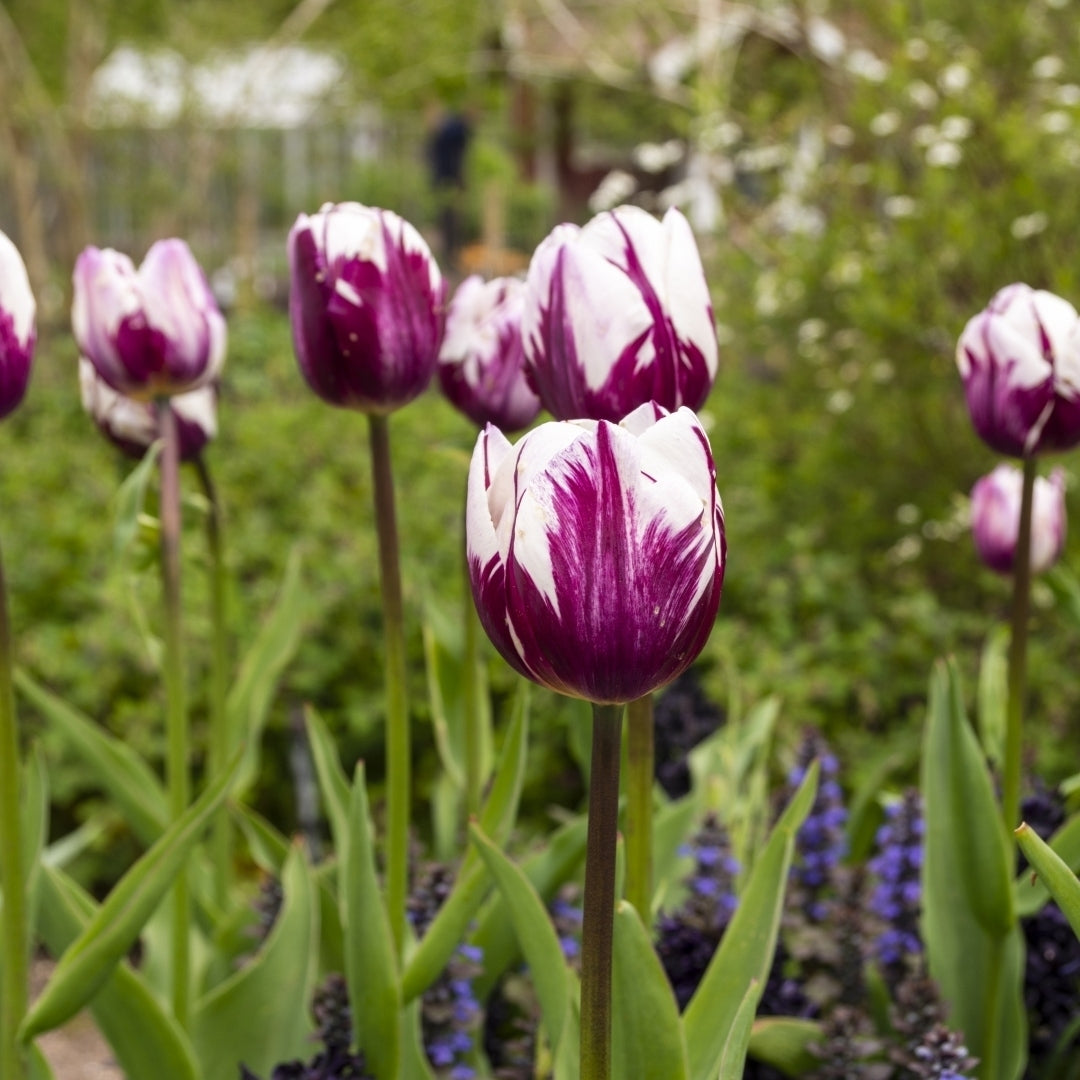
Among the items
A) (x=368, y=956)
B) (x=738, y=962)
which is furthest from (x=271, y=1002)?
(x=738, y=962)

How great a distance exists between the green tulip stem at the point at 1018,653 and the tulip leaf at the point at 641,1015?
1.72 feet

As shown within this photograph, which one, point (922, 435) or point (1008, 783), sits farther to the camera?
point (922, 435)

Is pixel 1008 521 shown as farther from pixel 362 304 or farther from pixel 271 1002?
pixel 271 1002

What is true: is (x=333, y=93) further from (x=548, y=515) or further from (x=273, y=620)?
(x=548, y=515)

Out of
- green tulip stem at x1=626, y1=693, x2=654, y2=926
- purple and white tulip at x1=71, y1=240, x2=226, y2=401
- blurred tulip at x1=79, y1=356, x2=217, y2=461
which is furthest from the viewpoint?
blurred tulip at x1=79, y1=356, x2=217, y2=461

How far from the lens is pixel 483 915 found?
4.93ft

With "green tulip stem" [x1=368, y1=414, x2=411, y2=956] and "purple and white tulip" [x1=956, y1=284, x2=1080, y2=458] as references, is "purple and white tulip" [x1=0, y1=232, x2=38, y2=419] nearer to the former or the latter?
"green tulip stem" [x1=368, y1=414, x2=411, y2=956]

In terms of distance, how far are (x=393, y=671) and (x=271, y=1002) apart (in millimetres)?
414

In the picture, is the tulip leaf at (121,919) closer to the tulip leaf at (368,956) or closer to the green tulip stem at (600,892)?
the tulip leaf at (368,956)

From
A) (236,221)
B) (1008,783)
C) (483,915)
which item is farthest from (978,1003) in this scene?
(236,221)

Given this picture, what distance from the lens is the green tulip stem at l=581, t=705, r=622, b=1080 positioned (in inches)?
30.3

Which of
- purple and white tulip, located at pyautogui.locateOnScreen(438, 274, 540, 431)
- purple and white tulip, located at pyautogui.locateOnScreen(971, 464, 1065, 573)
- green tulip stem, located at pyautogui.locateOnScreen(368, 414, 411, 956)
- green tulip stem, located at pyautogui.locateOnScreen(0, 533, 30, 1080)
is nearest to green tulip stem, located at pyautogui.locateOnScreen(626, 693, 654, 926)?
green tulip stem, located at pyautogui.locateOnScreen(368, 414, 411, 956)

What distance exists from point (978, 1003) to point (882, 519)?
2.48 metres

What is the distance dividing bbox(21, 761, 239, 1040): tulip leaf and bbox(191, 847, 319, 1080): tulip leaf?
22cm
